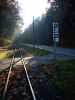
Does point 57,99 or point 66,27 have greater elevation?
point 66,27

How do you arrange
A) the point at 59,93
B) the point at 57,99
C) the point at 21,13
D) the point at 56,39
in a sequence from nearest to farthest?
the point at 57,99, the point at 59,93, the point at 56,39, the point at 21,13

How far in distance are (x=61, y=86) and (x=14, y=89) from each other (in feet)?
6.07

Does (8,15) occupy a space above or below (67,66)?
above

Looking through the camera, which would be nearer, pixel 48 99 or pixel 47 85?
pixel 48 99

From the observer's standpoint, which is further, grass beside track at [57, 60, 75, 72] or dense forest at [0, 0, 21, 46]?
dense forest at [0, 0, 21, 46]

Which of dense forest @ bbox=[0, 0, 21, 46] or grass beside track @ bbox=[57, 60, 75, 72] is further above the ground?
dense forest @ bbox=[0, 0, 21, 46]

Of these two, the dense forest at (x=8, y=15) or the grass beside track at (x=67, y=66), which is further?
the dense forest at (x=8, y=15)

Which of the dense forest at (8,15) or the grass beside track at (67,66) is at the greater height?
the dense forest at (8,15)

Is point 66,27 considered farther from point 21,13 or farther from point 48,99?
point 21,13

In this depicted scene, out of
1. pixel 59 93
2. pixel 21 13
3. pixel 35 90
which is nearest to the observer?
pixel 59 93

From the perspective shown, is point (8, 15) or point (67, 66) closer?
point (67, 66)

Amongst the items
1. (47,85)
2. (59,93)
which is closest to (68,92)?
(59,93)

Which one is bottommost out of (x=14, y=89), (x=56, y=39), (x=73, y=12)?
(x=14, y=89)

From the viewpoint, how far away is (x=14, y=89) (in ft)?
37.8
